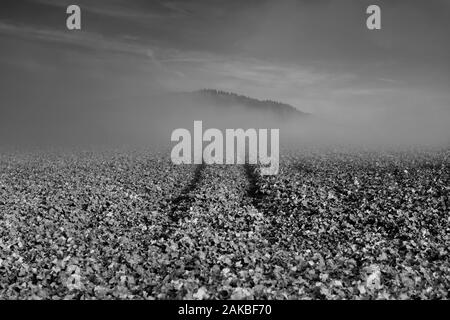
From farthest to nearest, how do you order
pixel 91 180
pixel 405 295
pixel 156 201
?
pixel 91 180, pixel 156 201, pixel 405 295

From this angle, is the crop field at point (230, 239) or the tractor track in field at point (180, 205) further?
the tractor track in field at point (180, 205)

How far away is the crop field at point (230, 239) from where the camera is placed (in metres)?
12.5

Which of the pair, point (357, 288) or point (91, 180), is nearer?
point (357, 288)

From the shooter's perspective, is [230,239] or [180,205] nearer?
[230,239]

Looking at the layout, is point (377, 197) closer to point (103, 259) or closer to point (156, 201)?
point (156, 201)

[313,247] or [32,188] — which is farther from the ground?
[32,188]

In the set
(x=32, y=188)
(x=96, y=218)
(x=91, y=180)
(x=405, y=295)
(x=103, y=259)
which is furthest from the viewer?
(x=91, y=180)

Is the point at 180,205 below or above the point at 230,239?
above

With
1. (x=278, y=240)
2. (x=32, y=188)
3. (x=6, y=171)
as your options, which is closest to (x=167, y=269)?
(x=278, y=240)

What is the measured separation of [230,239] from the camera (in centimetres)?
1686

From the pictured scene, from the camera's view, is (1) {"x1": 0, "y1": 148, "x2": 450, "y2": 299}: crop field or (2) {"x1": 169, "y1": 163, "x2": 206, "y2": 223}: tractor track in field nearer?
(1) {"x1": 0, "y1": 148, "x2": 450, "y2": 299}: crop field

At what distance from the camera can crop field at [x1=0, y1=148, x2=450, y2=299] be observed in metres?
12.5

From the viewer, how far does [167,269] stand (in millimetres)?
13805

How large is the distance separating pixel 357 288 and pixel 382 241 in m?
4.96
